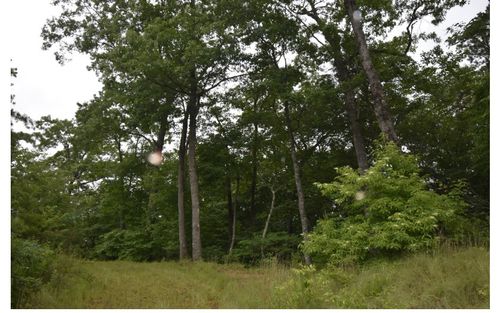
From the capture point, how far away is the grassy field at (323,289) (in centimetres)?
516

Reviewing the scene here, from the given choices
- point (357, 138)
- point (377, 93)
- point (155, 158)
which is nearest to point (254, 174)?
point (155, 158)

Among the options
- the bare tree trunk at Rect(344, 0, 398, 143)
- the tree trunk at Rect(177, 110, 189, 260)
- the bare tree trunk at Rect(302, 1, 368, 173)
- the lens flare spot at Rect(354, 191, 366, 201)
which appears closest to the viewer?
the lens flare spot at Rect(354, 191, 366, 201)

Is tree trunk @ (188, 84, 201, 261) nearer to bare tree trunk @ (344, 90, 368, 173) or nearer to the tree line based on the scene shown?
the tree line

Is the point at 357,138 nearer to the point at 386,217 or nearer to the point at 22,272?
the point at 386,217

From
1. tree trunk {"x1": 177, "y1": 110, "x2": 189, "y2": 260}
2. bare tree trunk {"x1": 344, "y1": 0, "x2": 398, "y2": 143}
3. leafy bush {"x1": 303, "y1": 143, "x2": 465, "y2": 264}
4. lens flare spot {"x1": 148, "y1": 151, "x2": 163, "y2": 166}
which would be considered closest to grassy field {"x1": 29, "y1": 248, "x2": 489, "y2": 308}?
leafy bush {"x1": 303, "y1": 143, "x2": 465, "y2": 264}

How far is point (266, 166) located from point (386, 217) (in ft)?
48.0

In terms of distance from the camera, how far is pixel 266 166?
22188 mm

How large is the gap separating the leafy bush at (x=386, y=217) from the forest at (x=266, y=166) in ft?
0.13

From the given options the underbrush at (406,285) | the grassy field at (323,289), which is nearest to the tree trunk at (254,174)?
the grassy field at (323,289)

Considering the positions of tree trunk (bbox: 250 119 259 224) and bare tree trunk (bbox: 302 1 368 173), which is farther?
tree trunk (bbox: 250 119 259 224)

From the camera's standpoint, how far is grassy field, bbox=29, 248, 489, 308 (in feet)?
16.9

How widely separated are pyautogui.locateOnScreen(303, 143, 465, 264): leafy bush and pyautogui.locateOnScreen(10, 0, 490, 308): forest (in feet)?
0.13

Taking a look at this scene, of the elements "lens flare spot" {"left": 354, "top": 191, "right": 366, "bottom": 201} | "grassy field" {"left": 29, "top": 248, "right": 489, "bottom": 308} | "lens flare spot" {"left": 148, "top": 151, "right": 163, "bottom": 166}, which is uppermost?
"lens flare spot" {"left": 148, "top": 151, "right": 163, "bottom": 166}

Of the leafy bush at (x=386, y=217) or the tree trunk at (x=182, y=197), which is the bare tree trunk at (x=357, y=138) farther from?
the tree trunk at (x=182, y=197)
